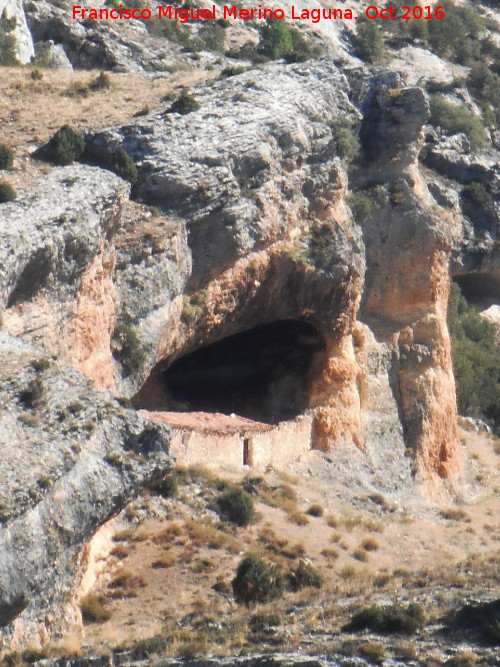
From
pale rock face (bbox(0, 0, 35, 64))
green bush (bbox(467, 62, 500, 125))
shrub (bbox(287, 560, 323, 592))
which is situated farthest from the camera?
green bush (bbox(467, 62, 500, 125))

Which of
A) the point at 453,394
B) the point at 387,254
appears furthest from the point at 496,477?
the point at 387,254

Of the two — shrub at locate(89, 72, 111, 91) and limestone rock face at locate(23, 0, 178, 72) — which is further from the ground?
limestone rock face at locate(23, 0, 178, 72)

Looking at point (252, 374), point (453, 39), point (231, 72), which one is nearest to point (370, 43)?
point (453, 39)

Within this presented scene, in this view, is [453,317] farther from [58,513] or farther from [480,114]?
[58,513]

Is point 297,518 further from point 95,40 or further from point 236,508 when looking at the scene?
point 95,40

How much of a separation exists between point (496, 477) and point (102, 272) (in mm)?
23522

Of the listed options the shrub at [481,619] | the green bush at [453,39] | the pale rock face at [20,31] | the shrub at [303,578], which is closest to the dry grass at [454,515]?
the shrub at [303,578]

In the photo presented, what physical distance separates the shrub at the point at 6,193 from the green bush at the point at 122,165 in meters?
5.39

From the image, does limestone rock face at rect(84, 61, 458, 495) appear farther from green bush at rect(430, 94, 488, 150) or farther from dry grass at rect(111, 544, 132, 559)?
green bush at rect(430, 94, 488, 150)

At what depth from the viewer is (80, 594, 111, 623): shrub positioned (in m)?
36.6

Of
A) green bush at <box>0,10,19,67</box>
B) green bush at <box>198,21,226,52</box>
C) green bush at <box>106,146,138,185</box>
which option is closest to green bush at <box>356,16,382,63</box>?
green bush at <box>198,21,226,52</box>

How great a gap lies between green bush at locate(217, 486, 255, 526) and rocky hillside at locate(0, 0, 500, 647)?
4846 mm

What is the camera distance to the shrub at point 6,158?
45.7m

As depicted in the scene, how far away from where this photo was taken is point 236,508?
4353cm
